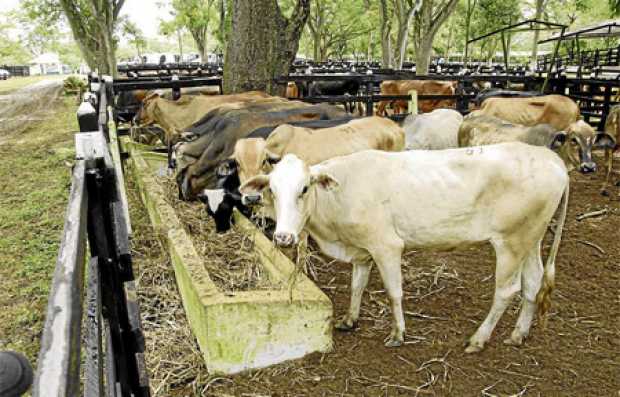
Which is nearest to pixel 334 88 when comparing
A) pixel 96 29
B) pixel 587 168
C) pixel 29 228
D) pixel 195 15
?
pixel 587 168

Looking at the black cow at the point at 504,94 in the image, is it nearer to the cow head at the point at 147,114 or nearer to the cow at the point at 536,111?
the cow at the point at 536,111

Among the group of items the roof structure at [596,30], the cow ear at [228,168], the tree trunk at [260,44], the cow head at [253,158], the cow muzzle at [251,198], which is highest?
the roof structure at [596,30]

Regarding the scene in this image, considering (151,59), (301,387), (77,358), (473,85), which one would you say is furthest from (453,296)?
(151,59)

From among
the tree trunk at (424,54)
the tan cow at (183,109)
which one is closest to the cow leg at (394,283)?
the tan cow at (183,109)

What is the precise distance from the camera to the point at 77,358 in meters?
0.85

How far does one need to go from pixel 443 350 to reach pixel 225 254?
2.18m

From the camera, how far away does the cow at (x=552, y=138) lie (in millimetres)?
6500

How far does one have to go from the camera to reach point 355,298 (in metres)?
3.85

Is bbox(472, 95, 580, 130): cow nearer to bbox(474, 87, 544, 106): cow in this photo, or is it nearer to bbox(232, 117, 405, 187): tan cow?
bbox(474, 87, 544, 106): cow

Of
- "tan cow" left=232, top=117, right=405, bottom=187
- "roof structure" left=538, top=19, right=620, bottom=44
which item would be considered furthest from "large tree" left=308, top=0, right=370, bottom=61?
"tan cow" left=232, top=117, right=405, bottom=187

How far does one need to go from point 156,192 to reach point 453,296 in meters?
3.36

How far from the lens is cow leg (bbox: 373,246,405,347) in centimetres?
350

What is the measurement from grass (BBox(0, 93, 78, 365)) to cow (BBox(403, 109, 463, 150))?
488 cm

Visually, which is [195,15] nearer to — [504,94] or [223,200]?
[504,94]
